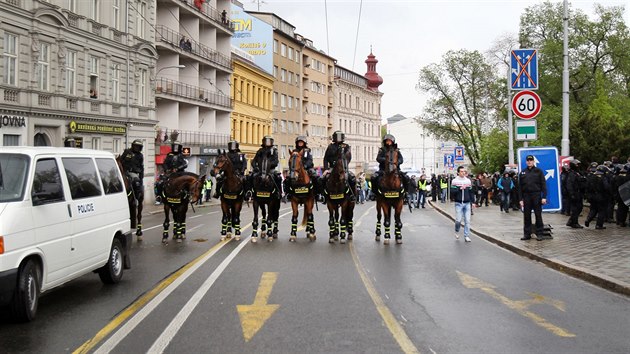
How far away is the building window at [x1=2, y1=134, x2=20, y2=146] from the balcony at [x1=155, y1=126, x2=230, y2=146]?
56.7 feet

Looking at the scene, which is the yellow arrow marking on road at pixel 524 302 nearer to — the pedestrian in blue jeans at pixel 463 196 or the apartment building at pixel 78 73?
the pedestrian in blue jeans at pixel 463 196

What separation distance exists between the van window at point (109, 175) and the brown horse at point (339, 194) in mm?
6776

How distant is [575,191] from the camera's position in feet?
71.6

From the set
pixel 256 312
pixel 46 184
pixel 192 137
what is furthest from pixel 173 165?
pixel 192 137

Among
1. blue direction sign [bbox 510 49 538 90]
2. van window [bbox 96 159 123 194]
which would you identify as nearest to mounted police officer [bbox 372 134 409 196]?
→ blue direction sign [bbox 510 49 538 90]

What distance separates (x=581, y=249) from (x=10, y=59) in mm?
24893

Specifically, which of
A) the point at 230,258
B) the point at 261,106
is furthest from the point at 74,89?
the point at 261,106

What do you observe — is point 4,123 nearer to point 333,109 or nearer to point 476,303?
point 476,303

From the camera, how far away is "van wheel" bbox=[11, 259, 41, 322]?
741 cm

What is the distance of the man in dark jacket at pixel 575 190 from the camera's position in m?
21.2

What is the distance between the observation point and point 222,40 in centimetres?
6272

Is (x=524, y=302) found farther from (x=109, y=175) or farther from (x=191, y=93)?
(x=191, y=93)

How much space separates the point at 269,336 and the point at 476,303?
3221mm

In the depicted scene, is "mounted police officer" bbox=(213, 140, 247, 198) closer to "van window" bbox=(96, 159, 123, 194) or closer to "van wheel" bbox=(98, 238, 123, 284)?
"van window" bbox=(96, 159, 123, 194)
